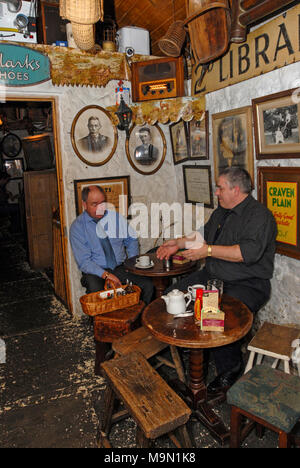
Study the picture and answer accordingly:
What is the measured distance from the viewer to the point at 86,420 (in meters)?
2.73

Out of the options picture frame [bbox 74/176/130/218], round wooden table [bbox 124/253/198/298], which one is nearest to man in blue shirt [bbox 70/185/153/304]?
round wooden table [bbox 124/253/198/298]

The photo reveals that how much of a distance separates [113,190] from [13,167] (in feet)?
24.5

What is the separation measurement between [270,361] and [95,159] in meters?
2.97

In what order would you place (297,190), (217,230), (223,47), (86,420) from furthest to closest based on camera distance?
(217,230), (223,47), (297,190), (86,420)

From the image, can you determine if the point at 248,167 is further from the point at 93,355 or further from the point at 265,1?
the point at 93,355

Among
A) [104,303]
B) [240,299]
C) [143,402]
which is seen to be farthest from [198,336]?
[104,303]

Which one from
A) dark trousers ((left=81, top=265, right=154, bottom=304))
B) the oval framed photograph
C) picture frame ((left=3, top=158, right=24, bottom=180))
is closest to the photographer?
dark trousers ((left=81, top=265, right=154, bottom=304))

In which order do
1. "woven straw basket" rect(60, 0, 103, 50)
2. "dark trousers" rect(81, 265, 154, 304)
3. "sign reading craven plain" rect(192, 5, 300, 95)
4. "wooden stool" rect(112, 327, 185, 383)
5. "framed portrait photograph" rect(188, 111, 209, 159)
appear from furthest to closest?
"framed portrait photograph" rect(188, 111, 209, 159), "dark trousers" rect(81, 265, 154, 304), "sign reading craven plain" rect(192, 5, 300, 95), "wooden stool" rect(112, 327, 185, 383), "woven straw basket" rect(60, 0, 103, 50)

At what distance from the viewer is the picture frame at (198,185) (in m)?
4.32

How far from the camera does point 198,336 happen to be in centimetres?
225

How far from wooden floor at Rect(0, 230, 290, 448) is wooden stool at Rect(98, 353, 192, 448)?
232 mm

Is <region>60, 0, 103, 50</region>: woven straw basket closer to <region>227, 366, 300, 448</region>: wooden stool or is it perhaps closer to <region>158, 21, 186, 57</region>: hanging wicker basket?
<region>158, 21, 186, 57</region>: hanging wicker basket

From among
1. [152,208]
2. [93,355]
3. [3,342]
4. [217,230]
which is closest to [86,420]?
[93,355]

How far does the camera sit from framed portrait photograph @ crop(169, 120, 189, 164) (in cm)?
454
